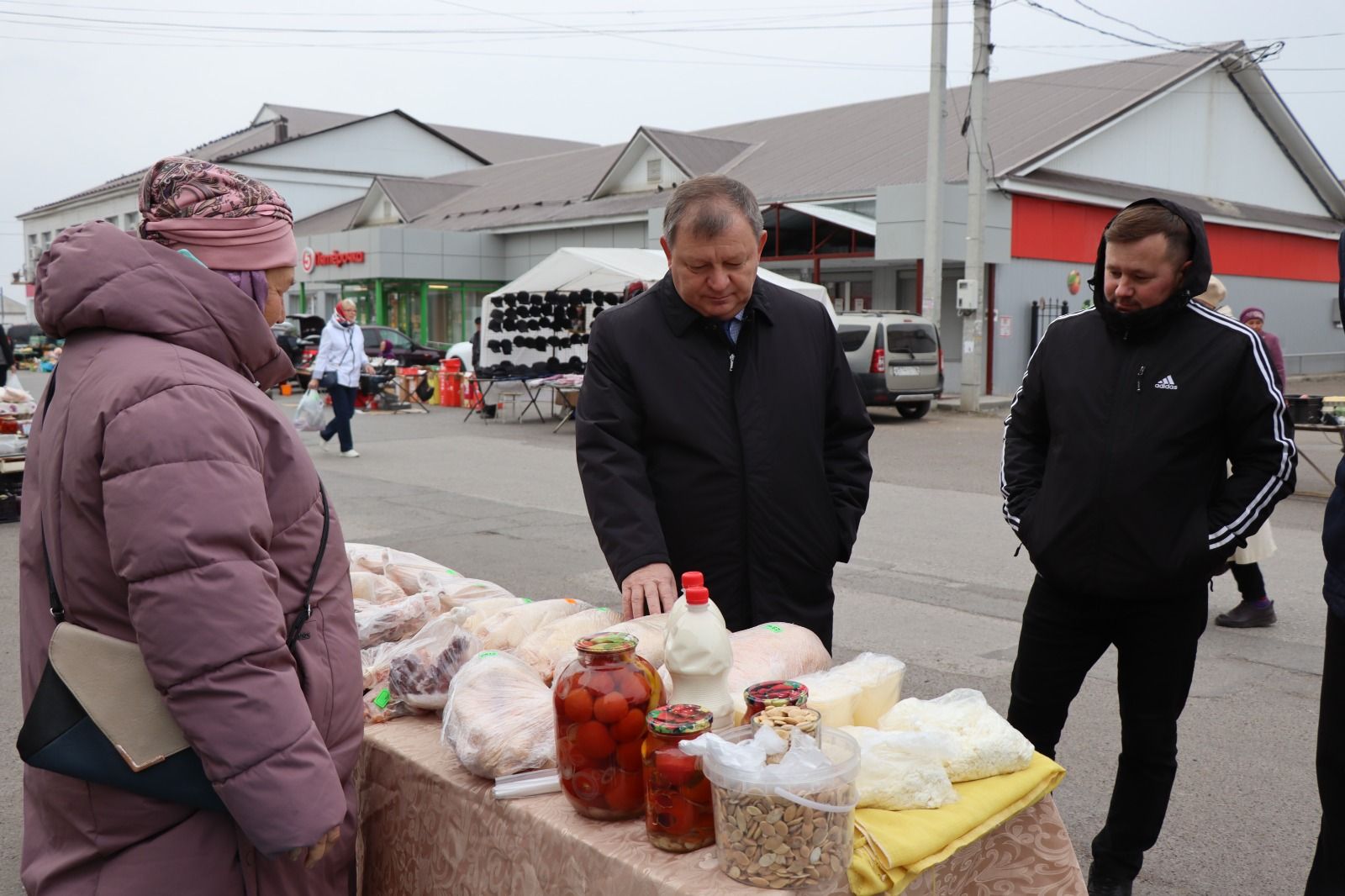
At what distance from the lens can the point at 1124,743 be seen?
10.3 feet

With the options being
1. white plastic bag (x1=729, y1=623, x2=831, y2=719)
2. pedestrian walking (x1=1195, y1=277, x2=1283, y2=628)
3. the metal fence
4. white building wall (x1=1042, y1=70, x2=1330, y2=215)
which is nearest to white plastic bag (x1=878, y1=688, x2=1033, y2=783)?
white plastic bag (x1=729, y1=623, x2=831, y2=719)

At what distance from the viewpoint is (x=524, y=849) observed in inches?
83.8

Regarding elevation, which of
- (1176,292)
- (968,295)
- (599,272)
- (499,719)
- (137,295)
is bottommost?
(499,719)

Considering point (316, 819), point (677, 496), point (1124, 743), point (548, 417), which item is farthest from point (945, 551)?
point (548, 417)

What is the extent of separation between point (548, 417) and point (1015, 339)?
10.1 metres

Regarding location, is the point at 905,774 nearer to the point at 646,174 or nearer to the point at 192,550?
the point at 192,550

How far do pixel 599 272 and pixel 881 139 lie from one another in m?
10.9

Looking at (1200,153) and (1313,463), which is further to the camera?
(1200,153)

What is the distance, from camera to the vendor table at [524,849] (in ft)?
6.33

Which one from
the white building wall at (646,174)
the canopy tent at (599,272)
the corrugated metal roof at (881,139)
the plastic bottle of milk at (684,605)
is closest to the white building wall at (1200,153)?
the corrugated metal roof at (881,139)

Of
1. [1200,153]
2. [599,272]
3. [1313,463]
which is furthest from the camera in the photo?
[1200,153]

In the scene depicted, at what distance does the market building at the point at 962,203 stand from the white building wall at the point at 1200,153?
0.05 metres

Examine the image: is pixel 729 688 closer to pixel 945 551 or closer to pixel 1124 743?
pixel 1124 743

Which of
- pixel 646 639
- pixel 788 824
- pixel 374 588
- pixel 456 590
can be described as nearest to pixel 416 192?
pixel 374 588
